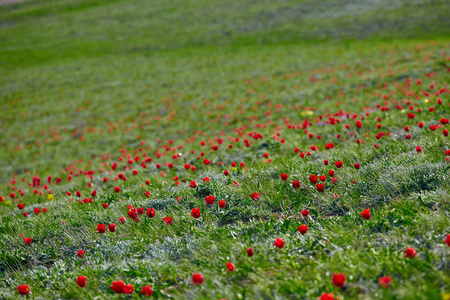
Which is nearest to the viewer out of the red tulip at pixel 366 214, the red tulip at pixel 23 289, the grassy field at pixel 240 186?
the grassy field at pixel 240 186

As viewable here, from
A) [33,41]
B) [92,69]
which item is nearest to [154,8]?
[33,41]

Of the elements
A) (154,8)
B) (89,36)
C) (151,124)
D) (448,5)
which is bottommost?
(151,124)

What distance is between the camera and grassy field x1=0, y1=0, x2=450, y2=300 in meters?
3.12

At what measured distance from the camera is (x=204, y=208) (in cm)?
447

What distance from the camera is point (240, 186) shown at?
4.96 meters

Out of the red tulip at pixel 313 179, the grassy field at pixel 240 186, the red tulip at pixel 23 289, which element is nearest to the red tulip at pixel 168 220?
the grassy field at pixel 240 186

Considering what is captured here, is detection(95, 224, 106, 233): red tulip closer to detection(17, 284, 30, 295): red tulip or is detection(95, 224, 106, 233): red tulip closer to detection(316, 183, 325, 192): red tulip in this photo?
detection(17, 284, 30, 295): red tulip

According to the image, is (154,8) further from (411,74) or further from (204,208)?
(204,208)

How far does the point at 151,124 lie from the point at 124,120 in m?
2.70

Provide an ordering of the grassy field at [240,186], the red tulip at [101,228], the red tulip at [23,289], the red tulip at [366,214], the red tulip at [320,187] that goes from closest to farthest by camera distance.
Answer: the grassy field at [240,186]
the red tulip at [23,289]
the red tulip at [366,214]
the red tulip at [101,228]
the red tulip at [320,187]

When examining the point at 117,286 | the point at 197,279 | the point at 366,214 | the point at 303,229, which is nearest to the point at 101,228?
the point at 117,286

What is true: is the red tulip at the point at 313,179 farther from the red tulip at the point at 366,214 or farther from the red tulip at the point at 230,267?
the red tulip at the point at 230,267

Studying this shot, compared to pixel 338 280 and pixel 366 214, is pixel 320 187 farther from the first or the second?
pixel 338 280

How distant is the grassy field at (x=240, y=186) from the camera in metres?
3.12
